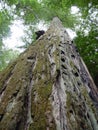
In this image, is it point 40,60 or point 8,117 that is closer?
point 8,117

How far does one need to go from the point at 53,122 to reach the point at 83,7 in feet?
28.7

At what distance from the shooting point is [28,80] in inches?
119

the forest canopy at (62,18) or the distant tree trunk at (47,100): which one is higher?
the forest canopy at (62,18)

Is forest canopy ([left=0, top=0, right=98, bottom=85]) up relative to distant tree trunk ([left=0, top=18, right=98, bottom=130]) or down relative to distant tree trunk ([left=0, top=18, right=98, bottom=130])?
up

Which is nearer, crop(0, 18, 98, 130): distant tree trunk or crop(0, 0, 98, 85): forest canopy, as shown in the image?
crop(0, 18, 98, 130): distant tree trunk

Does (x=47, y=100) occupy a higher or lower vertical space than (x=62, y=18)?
lower

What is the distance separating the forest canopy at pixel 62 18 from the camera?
25.3 feet

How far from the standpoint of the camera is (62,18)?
1459 centimetres

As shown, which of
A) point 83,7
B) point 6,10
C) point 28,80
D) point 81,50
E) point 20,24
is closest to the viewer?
point 28,80

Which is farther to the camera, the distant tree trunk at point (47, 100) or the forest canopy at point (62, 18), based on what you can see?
the forest canopy at point (62, 18)

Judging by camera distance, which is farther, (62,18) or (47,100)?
(62,18)

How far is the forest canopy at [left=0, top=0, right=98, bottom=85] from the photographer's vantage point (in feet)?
25.3

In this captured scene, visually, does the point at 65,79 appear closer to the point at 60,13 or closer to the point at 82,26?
the point at 82,26

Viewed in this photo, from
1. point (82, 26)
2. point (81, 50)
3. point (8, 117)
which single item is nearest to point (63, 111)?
point (8, 117)
